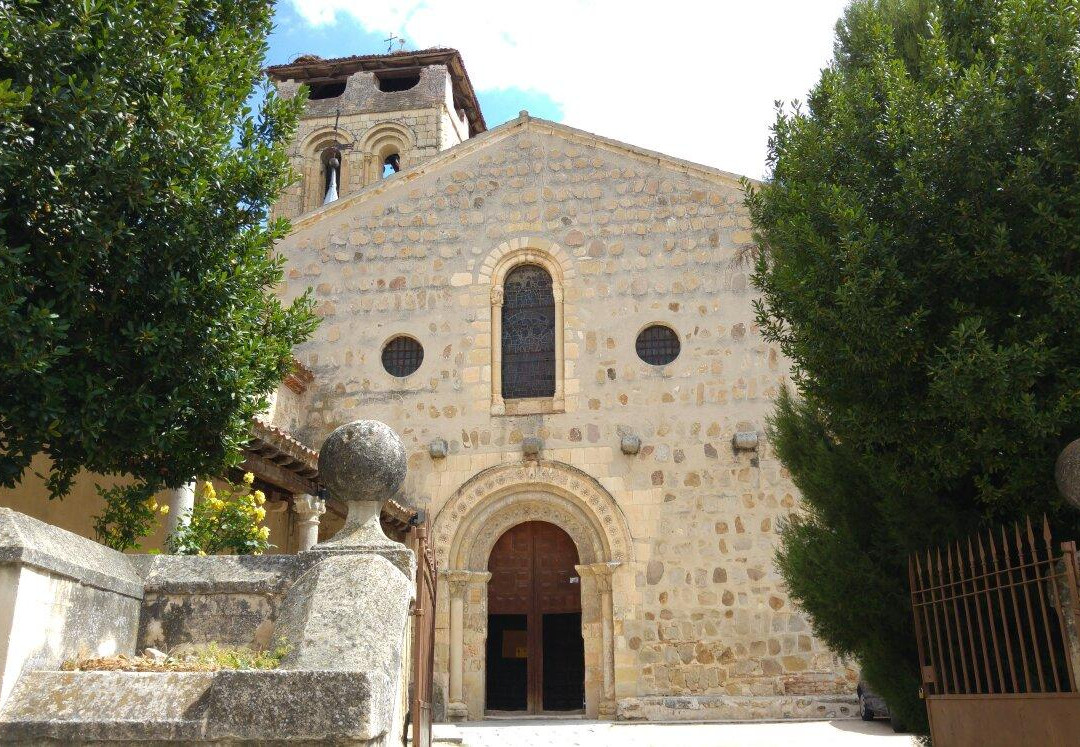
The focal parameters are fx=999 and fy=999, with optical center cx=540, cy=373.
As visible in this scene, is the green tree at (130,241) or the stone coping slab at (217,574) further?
the green tree at (130,241)

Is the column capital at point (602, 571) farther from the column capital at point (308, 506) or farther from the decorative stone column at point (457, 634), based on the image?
the column capital at point (308, 506)

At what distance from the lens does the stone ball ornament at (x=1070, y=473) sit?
547 cm

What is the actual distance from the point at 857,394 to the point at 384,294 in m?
9.77

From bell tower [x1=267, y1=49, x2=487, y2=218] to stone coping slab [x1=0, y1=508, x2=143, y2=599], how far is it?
20.0 m

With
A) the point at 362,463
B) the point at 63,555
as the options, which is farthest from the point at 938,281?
the point at 63,555

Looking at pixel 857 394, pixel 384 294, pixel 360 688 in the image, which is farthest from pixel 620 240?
pixel 360 688

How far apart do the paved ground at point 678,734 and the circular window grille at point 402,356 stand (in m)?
5.31

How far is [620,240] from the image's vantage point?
15125 millimetres

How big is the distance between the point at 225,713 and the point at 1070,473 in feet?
14.9

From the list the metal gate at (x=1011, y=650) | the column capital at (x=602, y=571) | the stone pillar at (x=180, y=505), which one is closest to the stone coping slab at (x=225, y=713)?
the metal gate at (x=1011, y=650)

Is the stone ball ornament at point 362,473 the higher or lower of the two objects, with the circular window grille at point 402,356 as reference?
lower

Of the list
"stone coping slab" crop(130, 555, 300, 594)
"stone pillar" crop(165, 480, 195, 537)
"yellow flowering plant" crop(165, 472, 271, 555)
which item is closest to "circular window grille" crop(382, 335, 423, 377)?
"stone pillar" crop(165, 480, 195, 537)

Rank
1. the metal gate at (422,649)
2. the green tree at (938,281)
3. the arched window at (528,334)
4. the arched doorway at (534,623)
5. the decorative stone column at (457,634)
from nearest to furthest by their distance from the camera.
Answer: the metal gate at (422,649)
the green tree at (938,281)
the decorative stone column at (457,634)
the arched doorway at (534,623)
the arched window at (528,334)

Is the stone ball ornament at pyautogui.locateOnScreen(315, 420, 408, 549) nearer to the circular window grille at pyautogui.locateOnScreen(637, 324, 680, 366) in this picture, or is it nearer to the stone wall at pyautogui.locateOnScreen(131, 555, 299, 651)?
the stone wall at pyautogui.locateOnScreen(131, 555, 299, 651)
